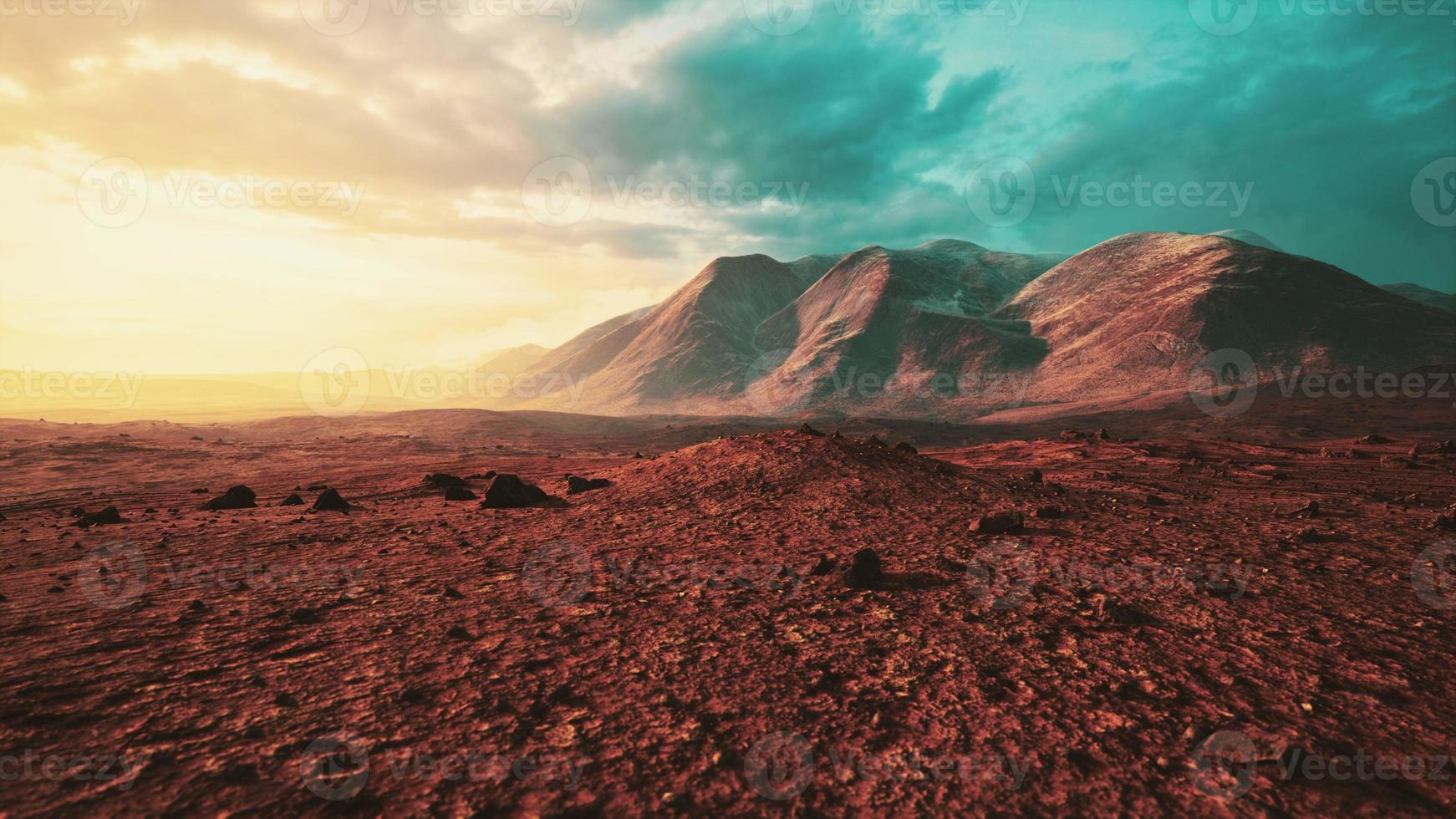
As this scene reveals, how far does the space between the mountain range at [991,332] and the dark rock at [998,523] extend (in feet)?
307

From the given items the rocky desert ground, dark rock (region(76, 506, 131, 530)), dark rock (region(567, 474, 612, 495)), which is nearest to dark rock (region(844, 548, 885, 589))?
the rocky desert ground

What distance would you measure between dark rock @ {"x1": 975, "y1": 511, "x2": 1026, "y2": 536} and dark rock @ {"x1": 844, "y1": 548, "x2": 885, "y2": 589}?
3481 millimetres

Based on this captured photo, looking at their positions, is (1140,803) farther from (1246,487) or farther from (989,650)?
(1246,487)

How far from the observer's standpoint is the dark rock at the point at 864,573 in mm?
8148

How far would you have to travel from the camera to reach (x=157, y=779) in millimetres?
3936

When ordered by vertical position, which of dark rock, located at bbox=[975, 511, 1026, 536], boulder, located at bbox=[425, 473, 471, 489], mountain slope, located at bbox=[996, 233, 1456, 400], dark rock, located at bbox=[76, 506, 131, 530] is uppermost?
mountain slope, located at bbox=[996, 233, 1456, 400]

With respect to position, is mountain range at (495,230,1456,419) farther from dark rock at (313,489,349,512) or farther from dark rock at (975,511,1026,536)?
dark rock at (313,489,349,512)

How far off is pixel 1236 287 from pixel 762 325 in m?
112

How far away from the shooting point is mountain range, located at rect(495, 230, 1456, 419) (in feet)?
295

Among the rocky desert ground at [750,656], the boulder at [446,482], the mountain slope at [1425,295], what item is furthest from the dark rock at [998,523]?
the mountain slope at [1425,295]

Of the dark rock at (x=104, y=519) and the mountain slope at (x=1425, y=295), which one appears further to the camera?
the mountain slope at (x=1425, y=295)

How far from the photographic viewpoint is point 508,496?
15039 millimetres

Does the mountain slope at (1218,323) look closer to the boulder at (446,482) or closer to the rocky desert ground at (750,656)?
the rocky desert ground at (750,656)

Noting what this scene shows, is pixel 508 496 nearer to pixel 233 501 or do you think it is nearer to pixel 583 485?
pixel 583 485
